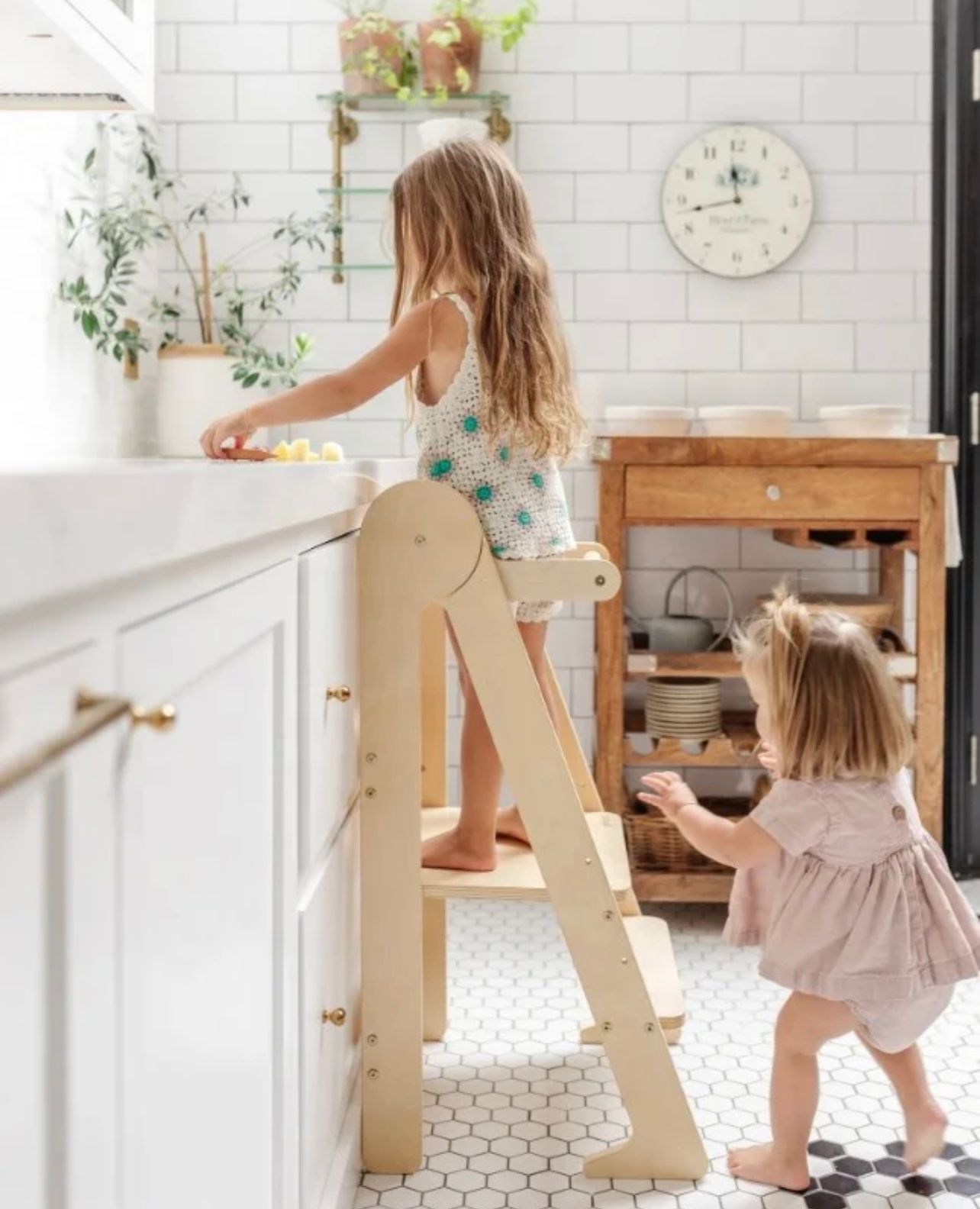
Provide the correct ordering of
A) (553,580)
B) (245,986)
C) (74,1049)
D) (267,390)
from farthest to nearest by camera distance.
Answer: (267,390) → (553,580) → (245,986) → (74,1049)

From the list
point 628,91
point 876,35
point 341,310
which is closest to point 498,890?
point 341,310

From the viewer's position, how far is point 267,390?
3.35m

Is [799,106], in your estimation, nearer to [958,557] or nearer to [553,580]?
[958,557]

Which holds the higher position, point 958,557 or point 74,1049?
point 958,557

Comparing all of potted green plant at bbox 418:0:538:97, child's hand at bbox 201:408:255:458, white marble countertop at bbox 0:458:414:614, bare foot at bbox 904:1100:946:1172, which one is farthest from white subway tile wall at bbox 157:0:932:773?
white marble countertop at bbox 0:458:414:614

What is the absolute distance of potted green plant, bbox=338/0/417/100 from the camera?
10.8ft

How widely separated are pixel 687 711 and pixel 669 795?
46.4 inches

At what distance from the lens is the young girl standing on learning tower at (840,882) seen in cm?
188

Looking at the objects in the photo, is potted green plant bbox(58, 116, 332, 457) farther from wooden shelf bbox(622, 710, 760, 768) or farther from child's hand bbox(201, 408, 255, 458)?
wooden shelf bbox(622, 710, 760, 768)

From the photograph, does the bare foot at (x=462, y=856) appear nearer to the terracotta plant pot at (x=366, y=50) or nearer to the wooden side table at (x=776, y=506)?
the wooden side table at (x=776, y=506)

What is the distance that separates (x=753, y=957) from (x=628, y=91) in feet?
6.75

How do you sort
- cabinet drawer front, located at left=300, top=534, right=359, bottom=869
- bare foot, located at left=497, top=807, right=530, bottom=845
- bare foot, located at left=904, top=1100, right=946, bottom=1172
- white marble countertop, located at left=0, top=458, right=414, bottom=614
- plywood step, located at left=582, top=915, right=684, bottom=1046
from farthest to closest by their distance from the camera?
bare foot, located at left=497, top=807, right=530, bottom=845
plywood step, located at left=582, top=915, right=684, bottom=1046
bare foot, located at left=904, top=1100, right=946, bottom=1172
cabinet drawer front, located at left=300, top=534, right=359, bottom=869
white marble countertop, located at left=0, top=458, right=414, bottom=614

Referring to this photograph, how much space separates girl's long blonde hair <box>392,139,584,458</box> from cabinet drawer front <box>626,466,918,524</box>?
0.87 metres

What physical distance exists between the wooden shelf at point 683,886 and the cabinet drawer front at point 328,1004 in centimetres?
121
